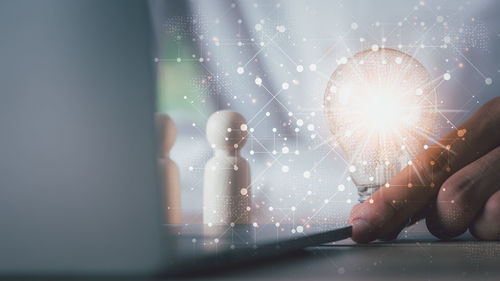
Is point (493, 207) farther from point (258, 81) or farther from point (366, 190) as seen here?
point (258, 81)

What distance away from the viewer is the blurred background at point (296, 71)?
63cm

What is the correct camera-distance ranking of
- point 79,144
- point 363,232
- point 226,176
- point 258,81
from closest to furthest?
point 79,144 < point 363,232 < point 226,176 < point 258,81

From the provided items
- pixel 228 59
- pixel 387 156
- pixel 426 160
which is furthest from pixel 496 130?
pixel 228 59

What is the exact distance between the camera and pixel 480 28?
0.68 m

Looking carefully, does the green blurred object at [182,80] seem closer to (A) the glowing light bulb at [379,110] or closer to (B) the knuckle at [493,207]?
(A) the glowing light bulb at [379,110]

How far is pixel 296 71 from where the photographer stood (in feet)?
2.27

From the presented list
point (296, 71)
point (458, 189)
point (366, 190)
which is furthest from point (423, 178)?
point (296, 71)

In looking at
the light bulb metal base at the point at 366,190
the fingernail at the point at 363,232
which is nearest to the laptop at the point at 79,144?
the fingernail at the point at 363,232

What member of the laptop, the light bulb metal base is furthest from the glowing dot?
the laptop

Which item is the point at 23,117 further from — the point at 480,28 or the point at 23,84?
the point at 480,28

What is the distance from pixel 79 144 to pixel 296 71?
0.57 m

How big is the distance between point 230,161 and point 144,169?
37cm

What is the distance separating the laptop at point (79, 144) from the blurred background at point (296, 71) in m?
0.45

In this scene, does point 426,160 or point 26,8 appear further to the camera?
point 426,160
